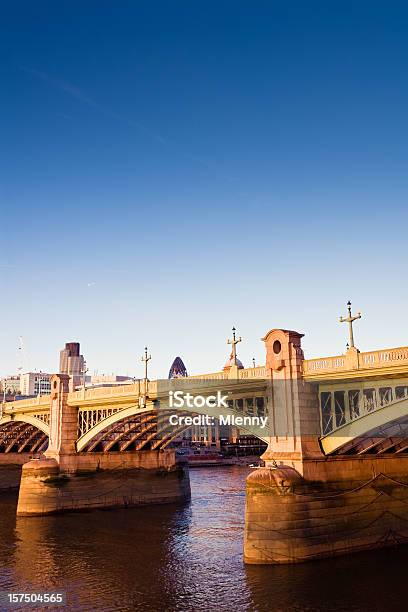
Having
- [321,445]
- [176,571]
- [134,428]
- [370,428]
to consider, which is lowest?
[176,571]

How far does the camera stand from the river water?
25.8 m

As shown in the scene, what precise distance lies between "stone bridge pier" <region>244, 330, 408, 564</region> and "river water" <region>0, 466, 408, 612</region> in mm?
1054

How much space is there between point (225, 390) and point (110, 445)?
2024 centimetres

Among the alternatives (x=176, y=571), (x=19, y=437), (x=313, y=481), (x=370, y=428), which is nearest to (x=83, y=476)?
(x=19, y=437)

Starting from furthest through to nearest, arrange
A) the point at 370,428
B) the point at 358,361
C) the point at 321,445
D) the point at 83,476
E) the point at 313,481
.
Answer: the point at 83,476 → the point at 321,445 → the point at 313,481 → the point at 358,361 → the point at 370,428

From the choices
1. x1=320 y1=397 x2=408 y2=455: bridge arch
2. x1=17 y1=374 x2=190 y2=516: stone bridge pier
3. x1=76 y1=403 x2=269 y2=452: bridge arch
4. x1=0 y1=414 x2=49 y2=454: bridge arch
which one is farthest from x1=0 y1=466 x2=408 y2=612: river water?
x1=0 y1=414 x2=49 y2=454: bridge arch

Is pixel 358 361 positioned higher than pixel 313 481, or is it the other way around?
pixel 358 361

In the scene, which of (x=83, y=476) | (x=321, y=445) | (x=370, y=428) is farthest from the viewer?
(x=83, y=476)

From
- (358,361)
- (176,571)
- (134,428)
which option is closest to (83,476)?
(134,428)

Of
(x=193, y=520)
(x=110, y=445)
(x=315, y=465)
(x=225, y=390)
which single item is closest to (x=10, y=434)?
(x=110, y=445)

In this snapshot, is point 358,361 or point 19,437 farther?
point 19,437

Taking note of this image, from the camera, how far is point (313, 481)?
3133cm

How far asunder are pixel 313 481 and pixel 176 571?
27.8 feet

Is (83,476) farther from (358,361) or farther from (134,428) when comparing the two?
(358,361)
